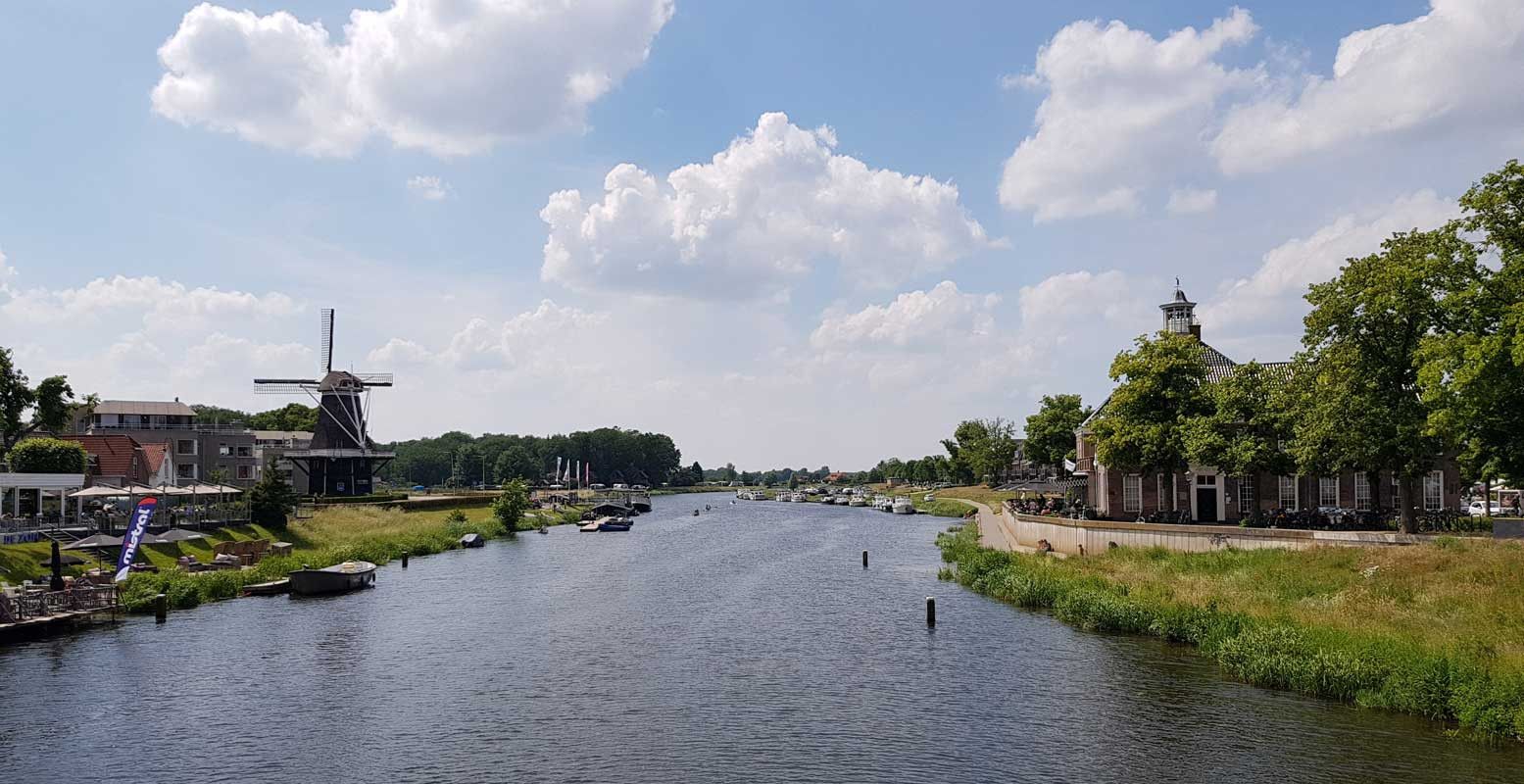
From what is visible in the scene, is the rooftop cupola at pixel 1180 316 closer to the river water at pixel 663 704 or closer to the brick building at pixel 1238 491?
the brick building at pixel 1238 491

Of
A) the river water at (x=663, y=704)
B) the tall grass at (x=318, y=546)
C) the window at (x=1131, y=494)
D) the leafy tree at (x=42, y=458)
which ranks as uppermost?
the leafy tree at (x=42, y=458)

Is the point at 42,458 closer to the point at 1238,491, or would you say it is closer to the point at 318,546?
the point at 318,546

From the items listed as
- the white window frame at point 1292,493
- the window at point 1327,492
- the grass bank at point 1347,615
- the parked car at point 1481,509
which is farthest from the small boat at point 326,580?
the parked car at point 1481,509

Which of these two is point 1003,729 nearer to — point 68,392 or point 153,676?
point 153,676

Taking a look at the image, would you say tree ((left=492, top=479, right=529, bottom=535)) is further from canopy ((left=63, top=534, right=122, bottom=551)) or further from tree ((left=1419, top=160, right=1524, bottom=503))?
tree ((left=1419, top=160, right=1524, bottom=503))

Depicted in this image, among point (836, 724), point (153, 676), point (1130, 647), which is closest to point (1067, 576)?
point (1130, 647)

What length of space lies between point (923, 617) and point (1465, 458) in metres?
24.9

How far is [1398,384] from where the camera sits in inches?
1935

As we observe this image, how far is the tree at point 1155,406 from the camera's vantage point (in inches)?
2469

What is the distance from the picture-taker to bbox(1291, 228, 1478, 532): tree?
4691 cm

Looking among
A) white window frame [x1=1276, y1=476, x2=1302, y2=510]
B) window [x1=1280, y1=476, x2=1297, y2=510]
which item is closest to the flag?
white window frame [x1=1276, y1=476, x2=1302, y2=510]

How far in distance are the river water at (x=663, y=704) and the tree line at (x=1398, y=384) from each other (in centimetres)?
1666

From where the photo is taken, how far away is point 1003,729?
2975 cm

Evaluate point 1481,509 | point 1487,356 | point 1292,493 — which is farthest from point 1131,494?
point 1481,509
